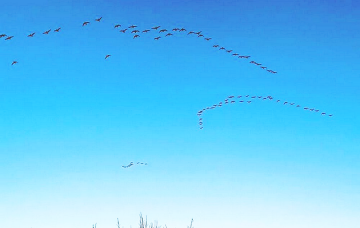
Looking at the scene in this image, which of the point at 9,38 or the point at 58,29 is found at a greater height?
the point at 58,29

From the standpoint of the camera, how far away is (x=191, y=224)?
96750 mm

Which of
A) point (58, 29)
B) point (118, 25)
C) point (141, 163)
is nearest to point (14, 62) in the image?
point (58, 29)

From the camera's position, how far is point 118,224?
10181cm

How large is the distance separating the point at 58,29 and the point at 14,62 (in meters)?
11.3

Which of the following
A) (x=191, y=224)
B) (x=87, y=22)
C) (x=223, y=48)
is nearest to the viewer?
(x=87, y=22)

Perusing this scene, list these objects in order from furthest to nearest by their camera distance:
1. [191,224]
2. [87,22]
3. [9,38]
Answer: [191,224] → [87,22] → [9,38]

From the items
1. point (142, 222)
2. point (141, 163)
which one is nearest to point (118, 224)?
point (142, 222)

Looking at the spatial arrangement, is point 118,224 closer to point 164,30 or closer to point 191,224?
point 191,224

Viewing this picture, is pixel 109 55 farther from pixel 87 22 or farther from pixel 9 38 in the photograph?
pixel 9 38

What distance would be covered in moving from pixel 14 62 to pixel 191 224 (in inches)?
1884

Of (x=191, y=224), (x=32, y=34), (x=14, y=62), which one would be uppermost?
(x=32, y=34)

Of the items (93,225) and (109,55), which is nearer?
(109,55)

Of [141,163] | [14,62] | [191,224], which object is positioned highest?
[14,62]

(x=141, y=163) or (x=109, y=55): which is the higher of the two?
(x=109, y=55)
